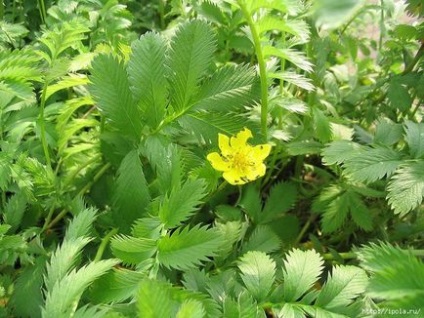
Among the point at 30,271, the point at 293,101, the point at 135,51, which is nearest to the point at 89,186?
the point at 30,271

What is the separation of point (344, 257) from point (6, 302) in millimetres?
728

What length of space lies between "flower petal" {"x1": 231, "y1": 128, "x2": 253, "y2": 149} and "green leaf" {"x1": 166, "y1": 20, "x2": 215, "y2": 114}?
0.13 m

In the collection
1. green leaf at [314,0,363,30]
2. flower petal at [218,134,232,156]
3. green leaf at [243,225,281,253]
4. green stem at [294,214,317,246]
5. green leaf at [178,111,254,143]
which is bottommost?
green stem at [294,214,317,246]

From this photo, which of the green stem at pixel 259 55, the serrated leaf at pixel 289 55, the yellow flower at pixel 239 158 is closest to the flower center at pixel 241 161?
the yellow flower at pixel 239 158

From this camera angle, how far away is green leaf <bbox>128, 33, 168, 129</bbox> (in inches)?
38.4

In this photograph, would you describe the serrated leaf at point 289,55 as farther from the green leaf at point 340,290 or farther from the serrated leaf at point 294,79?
the green leaf at point 340,290

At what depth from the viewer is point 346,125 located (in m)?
1.36

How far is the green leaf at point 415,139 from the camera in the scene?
104cm

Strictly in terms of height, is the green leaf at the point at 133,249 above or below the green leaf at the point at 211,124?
below

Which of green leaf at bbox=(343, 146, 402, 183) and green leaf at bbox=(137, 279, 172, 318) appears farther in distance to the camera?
green leaf at bbox=(343, 146, 402, 183)

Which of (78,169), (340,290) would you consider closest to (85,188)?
(78,169)

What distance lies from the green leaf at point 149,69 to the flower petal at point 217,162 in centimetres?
15

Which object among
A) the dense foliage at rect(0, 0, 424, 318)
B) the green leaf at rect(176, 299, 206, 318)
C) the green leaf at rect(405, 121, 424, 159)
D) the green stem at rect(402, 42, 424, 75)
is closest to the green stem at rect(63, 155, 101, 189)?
the dense foliage at rect(0, 0, 424, 318)

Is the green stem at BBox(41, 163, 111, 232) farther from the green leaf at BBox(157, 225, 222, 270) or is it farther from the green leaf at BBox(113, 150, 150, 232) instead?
the green leaf at BBox(157, 225, 222, 270)
